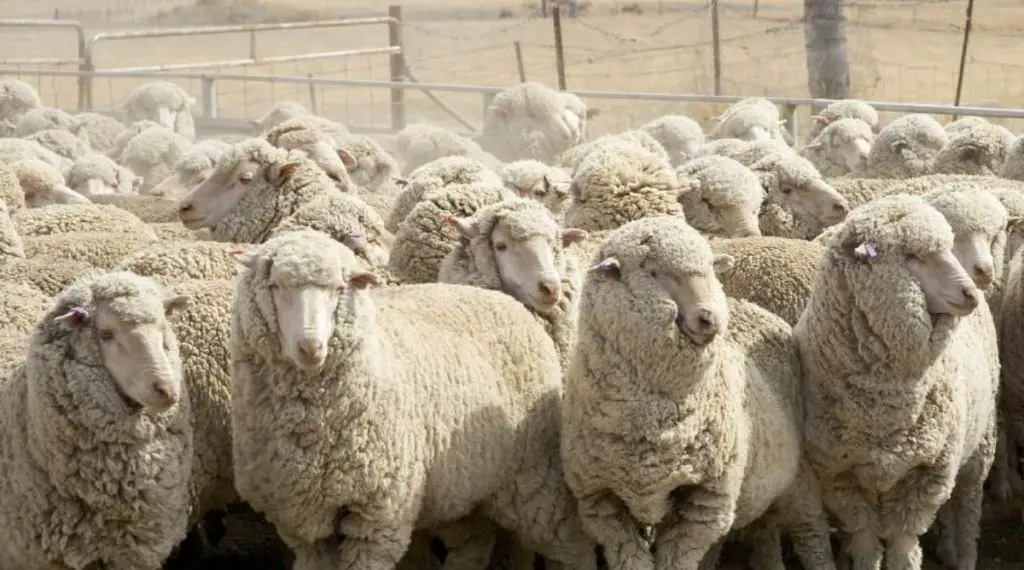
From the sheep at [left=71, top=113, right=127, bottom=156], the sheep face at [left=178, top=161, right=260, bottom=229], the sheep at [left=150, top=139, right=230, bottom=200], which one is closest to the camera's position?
the sheep face at [left=178, top=161, right=260, bottom=229]

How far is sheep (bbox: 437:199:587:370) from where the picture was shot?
6.25 metres

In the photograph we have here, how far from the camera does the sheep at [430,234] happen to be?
22.1 ft

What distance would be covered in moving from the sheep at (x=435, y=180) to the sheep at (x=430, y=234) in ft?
1.67

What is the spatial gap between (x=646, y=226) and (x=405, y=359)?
0.87m

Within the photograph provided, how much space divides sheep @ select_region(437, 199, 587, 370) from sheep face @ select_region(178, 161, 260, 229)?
1237 millimetres

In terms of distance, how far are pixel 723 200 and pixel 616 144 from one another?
57 cm

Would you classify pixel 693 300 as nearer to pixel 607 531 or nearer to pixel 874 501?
pixel 607 531

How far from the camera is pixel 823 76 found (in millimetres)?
15891

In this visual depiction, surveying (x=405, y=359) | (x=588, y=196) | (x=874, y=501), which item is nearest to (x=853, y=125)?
(x=588, y=196)

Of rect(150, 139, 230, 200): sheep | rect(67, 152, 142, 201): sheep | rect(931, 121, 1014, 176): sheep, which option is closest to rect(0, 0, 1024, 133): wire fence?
rect(67, 152, 142, 201): sheep

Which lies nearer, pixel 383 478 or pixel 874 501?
pixel 383 478

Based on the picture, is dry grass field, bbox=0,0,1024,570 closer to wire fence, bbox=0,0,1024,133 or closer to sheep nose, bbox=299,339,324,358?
wire fence, bbox=0,0,1024,133

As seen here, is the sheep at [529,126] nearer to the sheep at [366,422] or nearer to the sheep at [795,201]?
the sheep at [795,201]

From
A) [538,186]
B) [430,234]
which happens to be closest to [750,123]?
[538,186]
